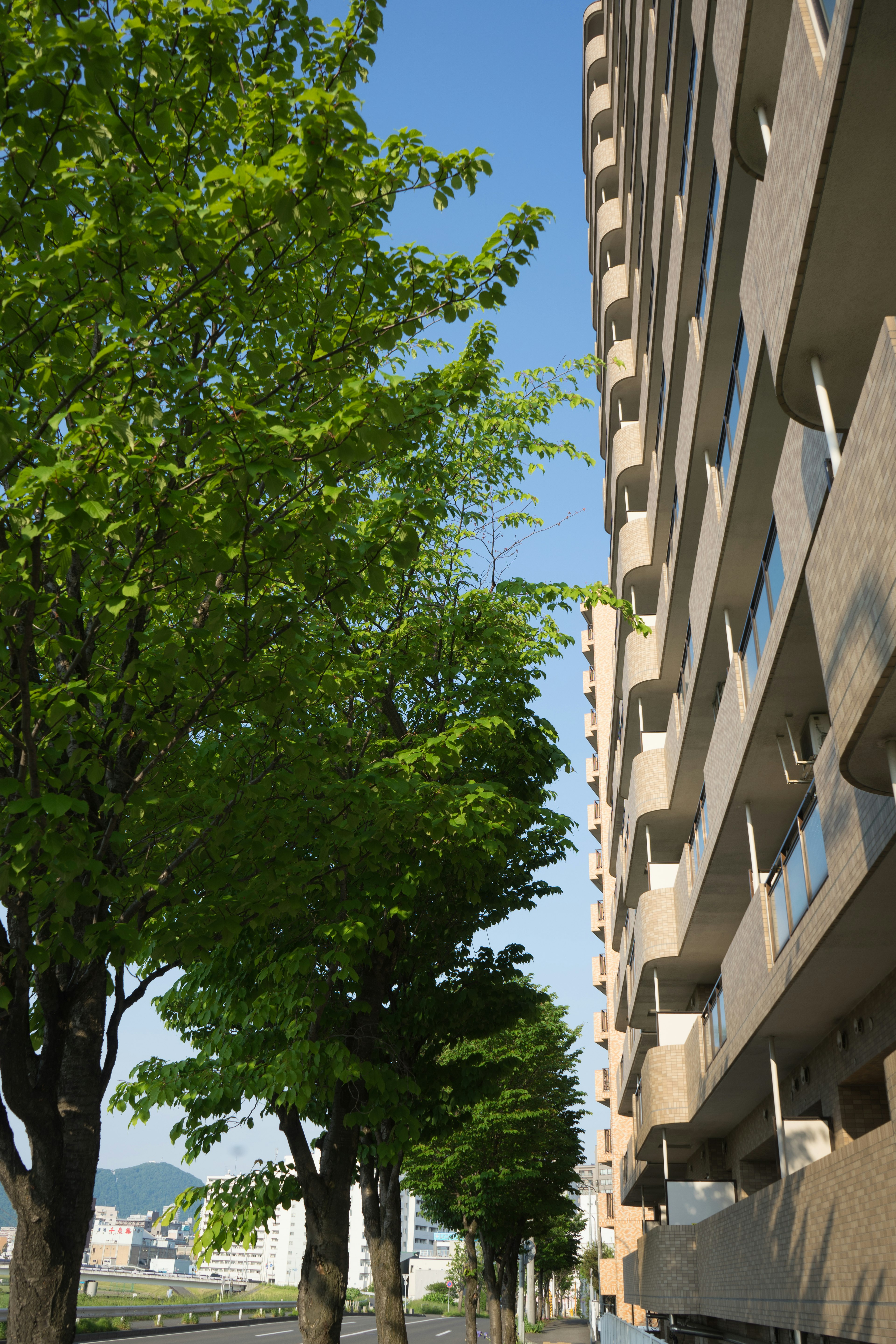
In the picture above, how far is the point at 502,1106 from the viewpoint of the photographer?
32844 millimetres

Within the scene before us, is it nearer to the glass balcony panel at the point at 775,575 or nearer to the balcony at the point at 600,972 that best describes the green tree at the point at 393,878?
the glass balcony panel at the point at 775,575

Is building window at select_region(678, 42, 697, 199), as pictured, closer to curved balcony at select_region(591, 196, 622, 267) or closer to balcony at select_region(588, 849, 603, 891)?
curved balcony at select_region(591, 196, 622, 267)

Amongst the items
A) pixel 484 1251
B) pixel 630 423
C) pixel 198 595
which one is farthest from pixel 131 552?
pixel 484 1251

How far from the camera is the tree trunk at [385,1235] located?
14.1 m

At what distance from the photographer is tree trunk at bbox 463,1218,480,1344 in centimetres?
3494

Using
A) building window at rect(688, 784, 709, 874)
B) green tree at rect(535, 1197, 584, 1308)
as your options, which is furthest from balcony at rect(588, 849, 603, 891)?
building window at rect(688, 784, 709, 874)

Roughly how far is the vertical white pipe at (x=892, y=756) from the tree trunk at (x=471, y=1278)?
3289 centimetres

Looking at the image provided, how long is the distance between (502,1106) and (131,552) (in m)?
30.8

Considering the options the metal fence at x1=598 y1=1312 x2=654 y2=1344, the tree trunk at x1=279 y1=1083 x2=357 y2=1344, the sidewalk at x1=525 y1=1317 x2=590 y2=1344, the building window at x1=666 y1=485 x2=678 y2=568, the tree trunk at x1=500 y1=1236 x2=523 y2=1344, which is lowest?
the sidewalk at x1=525 y1=1317 x2=590 y2=1344

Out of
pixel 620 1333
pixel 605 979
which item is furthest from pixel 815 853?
pixel 605 979

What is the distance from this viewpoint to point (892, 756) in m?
6.76

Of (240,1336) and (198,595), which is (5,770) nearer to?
(198,595)

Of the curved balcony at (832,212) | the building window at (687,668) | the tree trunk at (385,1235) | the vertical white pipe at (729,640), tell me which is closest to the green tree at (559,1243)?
the tree trunk at (385,1235)

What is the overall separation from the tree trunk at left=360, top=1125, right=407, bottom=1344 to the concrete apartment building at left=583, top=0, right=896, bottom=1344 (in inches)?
180
